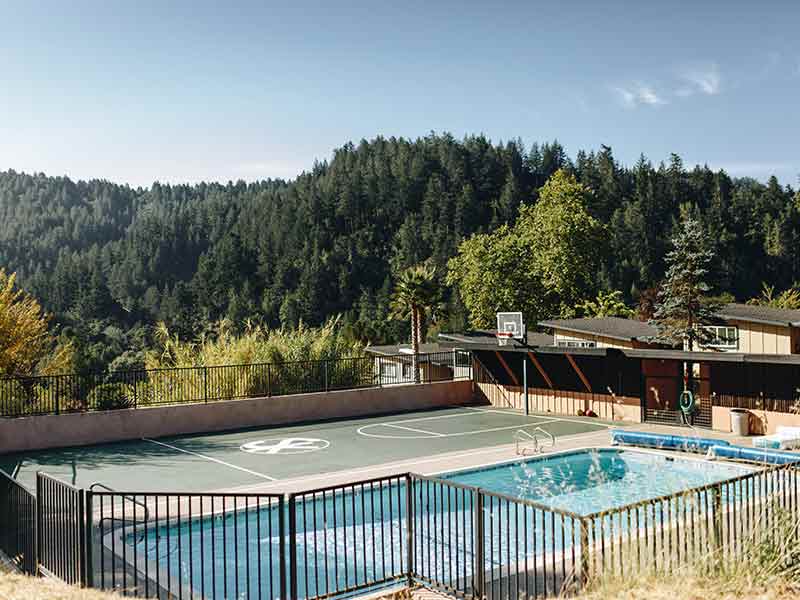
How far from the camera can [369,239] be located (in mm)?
119750

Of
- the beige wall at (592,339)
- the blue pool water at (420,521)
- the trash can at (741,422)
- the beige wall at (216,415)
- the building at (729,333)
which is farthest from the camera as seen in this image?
Result: the beige wall at (592,339)

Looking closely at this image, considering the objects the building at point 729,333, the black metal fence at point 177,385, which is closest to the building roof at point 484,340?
the building at point 729,333

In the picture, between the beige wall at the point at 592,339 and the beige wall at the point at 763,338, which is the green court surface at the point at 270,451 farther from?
the beige wall at the point at 763,338

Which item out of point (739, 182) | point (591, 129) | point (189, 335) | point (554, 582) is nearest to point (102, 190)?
point (189, 335)

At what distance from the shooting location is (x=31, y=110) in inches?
1061

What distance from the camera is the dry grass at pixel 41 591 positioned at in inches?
274

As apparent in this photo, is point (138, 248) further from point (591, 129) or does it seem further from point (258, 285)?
point (591, 129)

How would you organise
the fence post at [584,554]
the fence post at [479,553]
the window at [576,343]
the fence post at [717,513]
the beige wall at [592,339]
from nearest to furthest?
1. the fence post at [584,554]
2. the fence post at [479,553]
3. the fence post at [717,513]
4. the beige wall at [592,339]
5. the window at [576,343]

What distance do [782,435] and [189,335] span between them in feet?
281

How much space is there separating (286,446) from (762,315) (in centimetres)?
1588

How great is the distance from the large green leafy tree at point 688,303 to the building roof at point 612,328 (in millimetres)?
546

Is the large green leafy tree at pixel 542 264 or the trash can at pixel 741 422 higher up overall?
the large green leafy tree at pixel 542 264

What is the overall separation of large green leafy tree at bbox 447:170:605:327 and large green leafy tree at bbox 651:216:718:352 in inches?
662

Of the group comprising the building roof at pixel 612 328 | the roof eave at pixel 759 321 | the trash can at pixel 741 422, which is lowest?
the trash can at pixel 741 422
